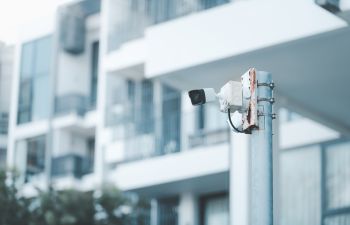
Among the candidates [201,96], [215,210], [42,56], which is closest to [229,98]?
[201,96]

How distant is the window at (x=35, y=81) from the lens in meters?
32.6

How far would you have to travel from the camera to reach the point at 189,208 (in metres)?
23.4

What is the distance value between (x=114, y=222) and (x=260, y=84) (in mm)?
16228

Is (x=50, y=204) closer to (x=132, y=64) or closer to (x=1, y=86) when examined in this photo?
(x=132, y=64)

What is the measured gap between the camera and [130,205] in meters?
23.9

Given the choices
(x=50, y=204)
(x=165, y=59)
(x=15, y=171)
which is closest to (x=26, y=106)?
(x=15, y=171)

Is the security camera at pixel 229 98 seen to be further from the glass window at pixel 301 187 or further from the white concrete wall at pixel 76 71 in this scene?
the white concrete wall at pixel 76 71

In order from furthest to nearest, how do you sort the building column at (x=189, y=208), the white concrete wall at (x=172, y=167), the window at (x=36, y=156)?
the window at (x=36, y=156) → the building column at (x=189, y=208) → the white concrete wall at (x=172, y=167)

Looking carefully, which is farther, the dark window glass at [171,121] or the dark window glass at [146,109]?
the dark window glass at [146,109]

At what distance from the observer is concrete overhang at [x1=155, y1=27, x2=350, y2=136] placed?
1200 centimetres

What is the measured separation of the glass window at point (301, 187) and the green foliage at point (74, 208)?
4812 millimetres

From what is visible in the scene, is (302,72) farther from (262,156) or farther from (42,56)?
(42,56)

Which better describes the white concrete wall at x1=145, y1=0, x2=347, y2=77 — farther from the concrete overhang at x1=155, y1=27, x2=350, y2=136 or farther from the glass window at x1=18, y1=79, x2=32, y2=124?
the glass window at x1=18, y1=79, x2=32, y2=124

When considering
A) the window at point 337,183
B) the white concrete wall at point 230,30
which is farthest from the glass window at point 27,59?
the white concrete wall at point 230,30
